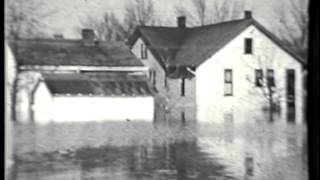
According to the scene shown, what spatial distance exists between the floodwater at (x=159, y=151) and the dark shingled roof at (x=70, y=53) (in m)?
0.22

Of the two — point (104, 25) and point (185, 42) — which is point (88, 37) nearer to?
point (104, 25)

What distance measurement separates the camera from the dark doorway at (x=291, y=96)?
197cm

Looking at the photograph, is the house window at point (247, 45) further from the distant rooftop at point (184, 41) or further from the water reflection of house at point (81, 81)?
the water reflection of house at point (81, 81)

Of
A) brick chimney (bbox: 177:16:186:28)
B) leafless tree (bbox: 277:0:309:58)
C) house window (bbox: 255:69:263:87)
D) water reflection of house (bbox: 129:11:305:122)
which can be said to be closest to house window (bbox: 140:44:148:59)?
water reflection of house (bbox: 129:11:305:122)

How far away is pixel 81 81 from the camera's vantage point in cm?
186

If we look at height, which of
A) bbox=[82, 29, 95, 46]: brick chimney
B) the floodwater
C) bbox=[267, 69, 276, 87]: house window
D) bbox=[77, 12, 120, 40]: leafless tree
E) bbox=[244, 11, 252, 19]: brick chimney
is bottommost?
the floodwater

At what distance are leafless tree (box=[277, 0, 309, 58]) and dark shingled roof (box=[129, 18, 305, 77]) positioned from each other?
0.22 feet

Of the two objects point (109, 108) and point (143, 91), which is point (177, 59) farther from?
point (109, 108)

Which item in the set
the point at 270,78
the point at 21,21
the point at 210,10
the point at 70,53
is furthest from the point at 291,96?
the point at 21,21

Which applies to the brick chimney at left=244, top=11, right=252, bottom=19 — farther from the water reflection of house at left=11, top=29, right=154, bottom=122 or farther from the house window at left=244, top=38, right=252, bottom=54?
the water reflection of house at left=11, top=29, right=154, bottom=122

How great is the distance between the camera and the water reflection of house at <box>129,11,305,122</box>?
193 centimetres

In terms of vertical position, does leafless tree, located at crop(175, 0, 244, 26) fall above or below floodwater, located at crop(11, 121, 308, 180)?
above

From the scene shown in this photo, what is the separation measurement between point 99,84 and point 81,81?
0.21 feet

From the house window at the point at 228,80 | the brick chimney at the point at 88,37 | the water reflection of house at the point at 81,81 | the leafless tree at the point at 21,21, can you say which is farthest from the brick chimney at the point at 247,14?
the leafless tree at the point at 21,21
